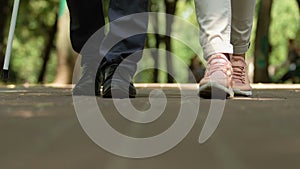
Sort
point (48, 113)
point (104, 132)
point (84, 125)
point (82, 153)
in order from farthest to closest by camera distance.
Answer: point (48, 113), point (84, 125), point (104, 132), point (82, 153)

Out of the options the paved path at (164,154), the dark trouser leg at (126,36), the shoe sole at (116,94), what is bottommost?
the paved path at (164,154)

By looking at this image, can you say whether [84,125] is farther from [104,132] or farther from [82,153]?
[82,153]

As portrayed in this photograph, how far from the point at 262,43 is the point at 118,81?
12.1 metres

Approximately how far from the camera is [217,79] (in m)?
4.09

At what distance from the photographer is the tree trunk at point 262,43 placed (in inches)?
616

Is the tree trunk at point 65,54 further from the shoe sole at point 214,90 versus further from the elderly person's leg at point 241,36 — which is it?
the shoe sole at point 214,90

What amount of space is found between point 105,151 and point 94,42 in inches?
121

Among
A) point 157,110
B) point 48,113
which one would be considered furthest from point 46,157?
point 157,110

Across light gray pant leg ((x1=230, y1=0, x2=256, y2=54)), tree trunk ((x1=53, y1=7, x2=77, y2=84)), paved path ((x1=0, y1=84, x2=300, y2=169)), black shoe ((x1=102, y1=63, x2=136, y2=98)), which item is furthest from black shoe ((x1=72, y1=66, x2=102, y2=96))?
tree trunk ((x1=53, y1=7, x2=77, y2=84))

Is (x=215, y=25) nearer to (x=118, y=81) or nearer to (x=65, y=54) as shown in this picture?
(x=118, y=81)

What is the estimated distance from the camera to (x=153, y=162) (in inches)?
64.6

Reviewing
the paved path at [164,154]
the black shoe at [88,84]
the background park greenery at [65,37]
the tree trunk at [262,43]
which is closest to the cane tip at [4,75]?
the black shoe at [88,84]

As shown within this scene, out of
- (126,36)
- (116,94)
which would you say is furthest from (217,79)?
(126,36)

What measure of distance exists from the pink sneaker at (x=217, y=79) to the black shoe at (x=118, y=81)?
46 centimetres
